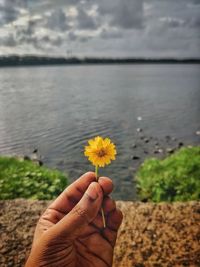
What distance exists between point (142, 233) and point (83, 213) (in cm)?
465

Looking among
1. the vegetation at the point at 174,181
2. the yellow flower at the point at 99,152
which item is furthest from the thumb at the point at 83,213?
the vegetation at the point at 174,181

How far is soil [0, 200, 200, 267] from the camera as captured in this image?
22.0 feet

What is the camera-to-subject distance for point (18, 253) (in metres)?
6.68

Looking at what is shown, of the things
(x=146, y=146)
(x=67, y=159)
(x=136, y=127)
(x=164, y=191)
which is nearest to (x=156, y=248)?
(x=164, y=191)

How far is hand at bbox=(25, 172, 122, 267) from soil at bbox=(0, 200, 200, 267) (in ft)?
9.85

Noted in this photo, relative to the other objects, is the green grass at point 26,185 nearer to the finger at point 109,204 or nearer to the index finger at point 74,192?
the index finger at point 74,192

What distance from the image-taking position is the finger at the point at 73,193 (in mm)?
3834

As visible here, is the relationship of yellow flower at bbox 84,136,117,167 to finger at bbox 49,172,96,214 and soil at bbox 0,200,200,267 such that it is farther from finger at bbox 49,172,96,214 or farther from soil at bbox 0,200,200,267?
soil at bbox 0,200,200,267

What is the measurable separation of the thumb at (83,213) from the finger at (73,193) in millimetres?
313

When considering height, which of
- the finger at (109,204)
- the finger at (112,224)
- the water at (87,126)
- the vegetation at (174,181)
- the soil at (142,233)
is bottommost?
the water at (87,126)

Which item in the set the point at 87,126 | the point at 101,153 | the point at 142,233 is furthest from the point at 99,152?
the point at 87,126

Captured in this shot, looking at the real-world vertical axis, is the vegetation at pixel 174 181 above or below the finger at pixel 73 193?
below

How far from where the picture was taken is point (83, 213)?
11.2 ft

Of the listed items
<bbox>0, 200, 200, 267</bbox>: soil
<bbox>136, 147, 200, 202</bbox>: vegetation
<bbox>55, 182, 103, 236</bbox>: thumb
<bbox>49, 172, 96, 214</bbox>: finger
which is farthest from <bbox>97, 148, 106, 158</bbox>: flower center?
<bbox>136, 147, 200, 202</bbox>: vegetation
